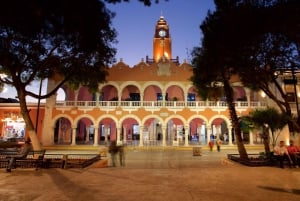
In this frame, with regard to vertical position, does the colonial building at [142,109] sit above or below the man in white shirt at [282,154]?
above

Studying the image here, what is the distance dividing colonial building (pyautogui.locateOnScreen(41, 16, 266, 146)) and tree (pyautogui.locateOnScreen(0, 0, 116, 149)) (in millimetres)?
11506

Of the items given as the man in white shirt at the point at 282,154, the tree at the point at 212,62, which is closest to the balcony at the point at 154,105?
the tree at the point at 212,62

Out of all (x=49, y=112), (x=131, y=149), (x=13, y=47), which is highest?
(x=13, y=47)

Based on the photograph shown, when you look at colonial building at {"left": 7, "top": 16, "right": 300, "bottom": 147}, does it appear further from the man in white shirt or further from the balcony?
the man in white shirt

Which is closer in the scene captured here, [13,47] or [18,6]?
[18,6]

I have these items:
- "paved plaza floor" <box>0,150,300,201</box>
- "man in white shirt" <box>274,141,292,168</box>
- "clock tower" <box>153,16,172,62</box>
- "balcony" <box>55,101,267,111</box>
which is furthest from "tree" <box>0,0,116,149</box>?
"clock tower" <box>153,16,172,62</box>

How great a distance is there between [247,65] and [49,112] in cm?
2049

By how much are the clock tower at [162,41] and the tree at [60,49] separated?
26.8 m

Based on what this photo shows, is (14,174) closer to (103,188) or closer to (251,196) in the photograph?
(103,188)

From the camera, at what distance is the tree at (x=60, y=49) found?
650cm

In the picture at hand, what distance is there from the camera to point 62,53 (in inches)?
463

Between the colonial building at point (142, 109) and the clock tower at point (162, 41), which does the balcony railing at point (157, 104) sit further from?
the clock tower at point (162, 41)

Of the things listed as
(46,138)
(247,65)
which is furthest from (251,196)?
(46,138)

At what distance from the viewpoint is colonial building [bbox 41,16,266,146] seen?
81.4 feet
